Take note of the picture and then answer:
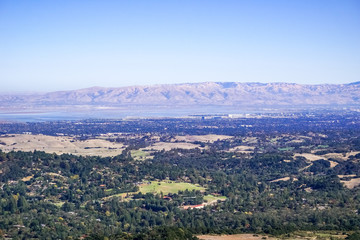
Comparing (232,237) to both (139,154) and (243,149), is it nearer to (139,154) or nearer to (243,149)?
(139,154)

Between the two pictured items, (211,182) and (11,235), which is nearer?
(11,235)

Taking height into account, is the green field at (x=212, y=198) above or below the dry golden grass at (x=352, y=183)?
below

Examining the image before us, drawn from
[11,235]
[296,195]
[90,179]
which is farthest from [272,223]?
[90,179]

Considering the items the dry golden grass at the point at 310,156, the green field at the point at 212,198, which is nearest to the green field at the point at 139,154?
the dry golden grass at the point at 310,156

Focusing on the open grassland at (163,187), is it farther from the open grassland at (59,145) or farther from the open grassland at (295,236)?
the open grassland at (59,145)

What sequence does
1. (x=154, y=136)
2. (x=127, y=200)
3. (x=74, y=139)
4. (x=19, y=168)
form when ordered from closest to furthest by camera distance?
(x=127, y=200)
(x=19, y=168)
(x=74, y=139)
(x=154, y=136)

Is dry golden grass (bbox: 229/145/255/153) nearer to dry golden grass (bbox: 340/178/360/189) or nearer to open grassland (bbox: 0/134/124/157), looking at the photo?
open grassland (bbox: 0/134/124/157)

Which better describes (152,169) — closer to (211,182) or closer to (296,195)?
(211,182)
